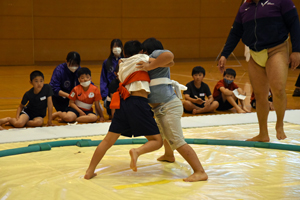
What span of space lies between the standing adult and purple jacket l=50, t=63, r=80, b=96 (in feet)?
8.00

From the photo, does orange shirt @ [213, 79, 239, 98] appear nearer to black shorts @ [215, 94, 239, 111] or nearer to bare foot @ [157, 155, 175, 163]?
black shorts @ [215, 94, 239, 111]

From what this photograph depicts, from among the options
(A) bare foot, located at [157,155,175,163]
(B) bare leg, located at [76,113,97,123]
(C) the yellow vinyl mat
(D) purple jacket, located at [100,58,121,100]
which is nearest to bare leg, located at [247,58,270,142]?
(C) the yellow vinyl mat

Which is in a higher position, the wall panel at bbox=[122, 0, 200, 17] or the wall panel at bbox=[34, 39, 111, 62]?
the wall panel at bbox=[122, 0, 200, 17]

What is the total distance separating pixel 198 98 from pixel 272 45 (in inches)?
74.8

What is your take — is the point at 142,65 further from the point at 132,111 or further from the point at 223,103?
the point at 223,103

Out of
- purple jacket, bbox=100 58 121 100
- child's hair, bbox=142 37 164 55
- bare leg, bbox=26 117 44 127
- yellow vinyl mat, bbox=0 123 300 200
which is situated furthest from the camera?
purple jacket, bbox=100 58 121 100

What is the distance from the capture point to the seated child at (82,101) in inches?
183

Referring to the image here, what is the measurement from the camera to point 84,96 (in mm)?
4785

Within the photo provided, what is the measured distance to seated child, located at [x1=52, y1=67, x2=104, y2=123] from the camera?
4.65m

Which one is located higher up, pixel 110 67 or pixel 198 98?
pixel 110 67

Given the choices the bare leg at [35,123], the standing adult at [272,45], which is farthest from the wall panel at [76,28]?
the standing adult at [272,45]

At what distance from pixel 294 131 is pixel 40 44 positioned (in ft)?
27.4

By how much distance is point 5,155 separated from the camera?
117 inches

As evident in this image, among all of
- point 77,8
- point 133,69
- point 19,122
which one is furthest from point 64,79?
point 77,8
